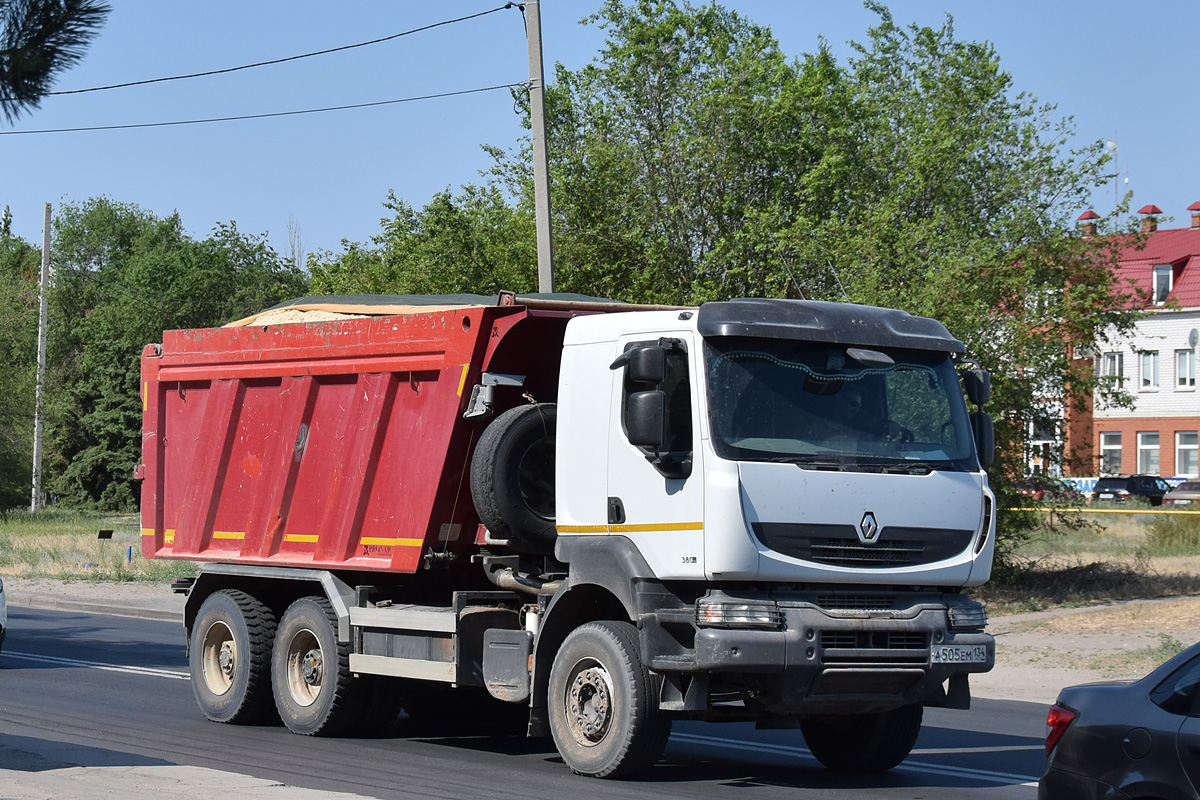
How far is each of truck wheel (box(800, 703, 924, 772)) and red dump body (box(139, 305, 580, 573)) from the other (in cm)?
269

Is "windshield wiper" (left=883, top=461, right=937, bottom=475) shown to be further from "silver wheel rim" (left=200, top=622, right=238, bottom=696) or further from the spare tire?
"silver wheel rim" (left=200, top=622, right=238, bottom=696)

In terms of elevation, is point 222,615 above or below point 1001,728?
above

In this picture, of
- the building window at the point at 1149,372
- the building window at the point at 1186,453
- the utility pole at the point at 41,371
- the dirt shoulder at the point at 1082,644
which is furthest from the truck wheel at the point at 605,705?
the building window at the point at 1186,453

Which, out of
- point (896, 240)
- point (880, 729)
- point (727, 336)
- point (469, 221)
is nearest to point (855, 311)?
point (727, 336)

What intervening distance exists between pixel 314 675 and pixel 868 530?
4.69 m

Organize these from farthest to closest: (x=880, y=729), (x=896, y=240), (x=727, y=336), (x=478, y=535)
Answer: (x=896, y=240) < (x=478, y=535) < (x=880, y=729) < (x=727, y=336)

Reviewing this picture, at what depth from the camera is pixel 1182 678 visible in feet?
18.4

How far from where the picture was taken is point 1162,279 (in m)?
69.6

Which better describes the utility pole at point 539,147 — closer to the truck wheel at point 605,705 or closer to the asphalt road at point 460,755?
the asphalt road at point 460,755

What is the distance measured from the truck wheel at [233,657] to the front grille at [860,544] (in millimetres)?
4932

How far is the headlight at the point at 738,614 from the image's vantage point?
8.33 m

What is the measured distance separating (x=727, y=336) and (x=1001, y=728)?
516cm

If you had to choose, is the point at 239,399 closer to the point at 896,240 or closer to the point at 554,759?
the point at 554,759

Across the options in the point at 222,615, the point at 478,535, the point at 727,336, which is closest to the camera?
the point at 727,336
